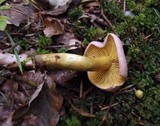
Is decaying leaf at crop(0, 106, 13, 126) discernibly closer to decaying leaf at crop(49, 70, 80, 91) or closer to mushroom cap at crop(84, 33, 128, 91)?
decaying leaf at crop(49, 70, 80, 91)

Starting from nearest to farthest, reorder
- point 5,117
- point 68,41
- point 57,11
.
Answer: point 5,117, point 68,41, point 57,11

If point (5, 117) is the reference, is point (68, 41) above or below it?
above

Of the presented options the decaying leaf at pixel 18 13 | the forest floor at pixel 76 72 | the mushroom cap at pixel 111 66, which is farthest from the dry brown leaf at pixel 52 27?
the mushroom cap at pixel 111 66

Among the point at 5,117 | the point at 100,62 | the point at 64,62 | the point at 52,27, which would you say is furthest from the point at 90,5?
the point at 5,117

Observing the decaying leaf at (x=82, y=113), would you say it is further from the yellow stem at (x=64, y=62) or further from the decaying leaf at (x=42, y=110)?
the yellow stem at (x=64, y=62)

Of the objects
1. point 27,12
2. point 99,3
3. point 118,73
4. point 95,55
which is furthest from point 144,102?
point 27,12

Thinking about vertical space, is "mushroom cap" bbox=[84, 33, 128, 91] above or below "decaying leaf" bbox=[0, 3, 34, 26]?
below

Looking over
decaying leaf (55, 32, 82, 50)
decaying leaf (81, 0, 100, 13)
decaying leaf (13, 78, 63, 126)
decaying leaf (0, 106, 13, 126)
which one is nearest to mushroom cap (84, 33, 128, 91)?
decaying leaf (55, 32, 82, 50)

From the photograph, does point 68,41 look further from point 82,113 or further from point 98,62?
point 82,113
